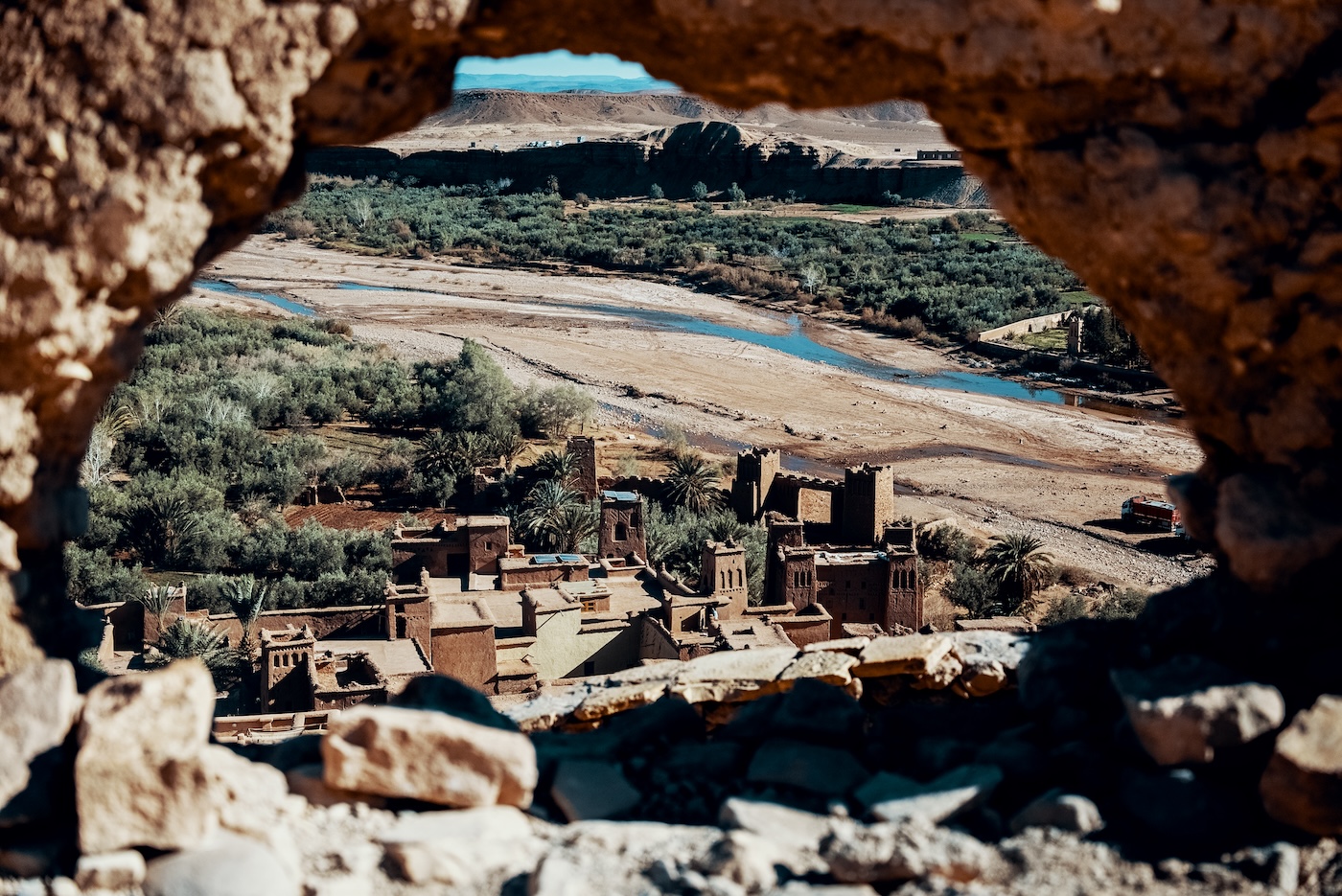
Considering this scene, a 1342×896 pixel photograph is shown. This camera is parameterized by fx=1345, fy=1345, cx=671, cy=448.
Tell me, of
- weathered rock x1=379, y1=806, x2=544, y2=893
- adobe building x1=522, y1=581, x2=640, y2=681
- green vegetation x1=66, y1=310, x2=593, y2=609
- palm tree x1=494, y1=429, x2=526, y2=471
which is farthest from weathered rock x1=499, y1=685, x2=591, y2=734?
palm tree x1=494, y1=429, x2=526, y2=471

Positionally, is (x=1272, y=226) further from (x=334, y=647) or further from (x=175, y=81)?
(x=334, y=647)

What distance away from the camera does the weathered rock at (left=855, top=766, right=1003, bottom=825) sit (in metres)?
5.21

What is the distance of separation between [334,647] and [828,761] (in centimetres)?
1645

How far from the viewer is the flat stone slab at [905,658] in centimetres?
719

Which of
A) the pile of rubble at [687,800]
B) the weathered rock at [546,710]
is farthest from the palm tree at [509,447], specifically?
the pile of rubble at [687,800]

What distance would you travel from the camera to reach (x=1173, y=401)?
148ft

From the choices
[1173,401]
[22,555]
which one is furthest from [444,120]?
[22,555]

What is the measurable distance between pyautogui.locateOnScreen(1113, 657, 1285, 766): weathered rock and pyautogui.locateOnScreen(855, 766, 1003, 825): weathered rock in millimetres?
632

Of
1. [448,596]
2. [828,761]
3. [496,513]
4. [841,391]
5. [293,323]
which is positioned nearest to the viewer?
[828,761]

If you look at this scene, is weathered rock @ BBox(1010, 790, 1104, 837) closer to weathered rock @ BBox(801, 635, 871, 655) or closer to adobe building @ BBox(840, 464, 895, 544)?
weathered rock @ BBox(801, 635, 871, 655)

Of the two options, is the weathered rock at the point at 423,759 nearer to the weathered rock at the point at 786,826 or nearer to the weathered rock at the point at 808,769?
the weathered rock at the point at 786,826

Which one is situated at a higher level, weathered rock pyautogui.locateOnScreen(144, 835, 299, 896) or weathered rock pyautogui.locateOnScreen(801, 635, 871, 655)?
weathered rock pyautogui.locateOnScreen(144, 835, 299, 896)

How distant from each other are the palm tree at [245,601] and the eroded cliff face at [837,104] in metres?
17.5

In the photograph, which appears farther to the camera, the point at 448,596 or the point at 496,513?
the point at 496,513
